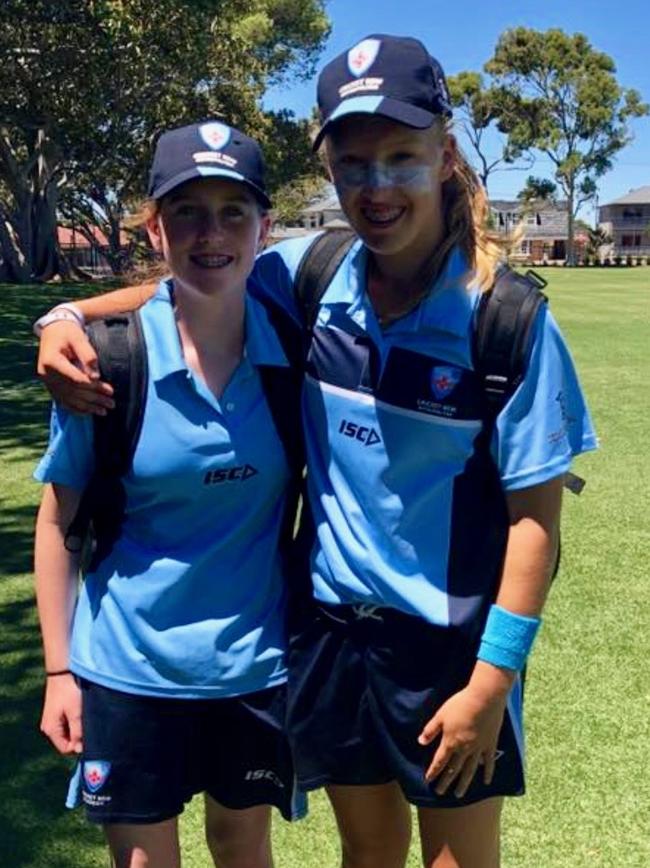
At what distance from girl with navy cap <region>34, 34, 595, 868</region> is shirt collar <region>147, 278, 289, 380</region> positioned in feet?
0.33

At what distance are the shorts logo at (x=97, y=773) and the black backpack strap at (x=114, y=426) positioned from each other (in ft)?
1.56

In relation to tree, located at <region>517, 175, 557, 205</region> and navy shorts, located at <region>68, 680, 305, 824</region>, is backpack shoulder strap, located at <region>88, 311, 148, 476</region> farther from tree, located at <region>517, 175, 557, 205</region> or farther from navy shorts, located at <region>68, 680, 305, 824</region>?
tree, located at <region>517, 175, 557, 205</region>

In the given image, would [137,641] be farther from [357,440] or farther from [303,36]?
[303,36]

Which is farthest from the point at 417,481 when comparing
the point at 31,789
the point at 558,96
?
the point at 558,96

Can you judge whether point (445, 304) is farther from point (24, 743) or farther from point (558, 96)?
point (558, 96)

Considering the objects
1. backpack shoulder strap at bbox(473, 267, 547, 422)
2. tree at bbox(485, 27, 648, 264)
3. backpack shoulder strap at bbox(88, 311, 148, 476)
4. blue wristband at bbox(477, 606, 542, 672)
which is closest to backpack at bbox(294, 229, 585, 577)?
backpack shoulder strap at bbox(473, 267, 547, 422)

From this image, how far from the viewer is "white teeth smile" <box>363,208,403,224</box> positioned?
6.89 ft

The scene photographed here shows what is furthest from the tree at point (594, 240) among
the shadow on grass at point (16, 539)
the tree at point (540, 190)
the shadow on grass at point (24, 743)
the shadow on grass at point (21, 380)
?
the shadow on grass at point (16, 539)

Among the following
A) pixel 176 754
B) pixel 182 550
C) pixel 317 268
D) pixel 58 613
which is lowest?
pixel 176 754

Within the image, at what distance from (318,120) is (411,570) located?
1006mm

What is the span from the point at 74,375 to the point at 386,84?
2.88 ft

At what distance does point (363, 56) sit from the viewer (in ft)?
6.89

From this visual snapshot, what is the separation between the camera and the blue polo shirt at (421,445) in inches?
79.6

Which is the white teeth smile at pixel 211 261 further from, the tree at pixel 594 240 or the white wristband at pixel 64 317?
the tree at pixel 594 240
